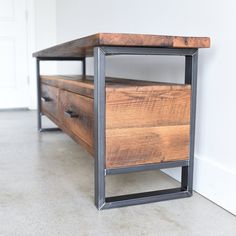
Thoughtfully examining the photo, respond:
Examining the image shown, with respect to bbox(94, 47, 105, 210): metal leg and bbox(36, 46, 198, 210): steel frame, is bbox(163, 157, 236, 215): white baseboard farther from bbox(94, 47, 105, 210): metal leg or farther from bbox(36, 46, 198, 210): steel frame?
bbox(94, 47, 105, 210): metal leg

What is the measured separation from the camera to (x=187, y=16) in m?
1.47

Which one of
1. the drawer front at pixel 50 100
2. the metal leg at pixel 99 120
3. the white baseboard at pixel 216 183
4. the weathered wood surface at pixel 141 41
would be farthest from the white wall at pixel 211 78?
the drawer front at pixel 50 100

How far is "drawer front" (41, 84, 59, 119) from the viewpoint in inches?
78.3

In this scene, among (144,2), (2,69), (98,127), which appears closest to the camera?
(98,127)

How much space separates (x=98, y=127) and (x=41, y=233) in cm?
37

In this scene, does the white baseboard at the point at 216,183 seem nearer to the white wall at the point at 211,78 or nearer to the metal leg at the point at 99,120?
the white wall at the point at 211,78

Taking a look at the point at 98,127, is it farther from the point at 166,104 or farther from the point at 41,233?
the point at 41,233

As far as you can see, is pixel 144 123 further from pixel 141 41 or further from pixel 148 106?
pixel 141 41

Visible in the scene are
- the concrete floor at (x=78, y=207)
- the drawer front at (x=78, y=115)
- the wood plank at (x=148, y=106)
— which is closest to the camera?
the concrete floor at (x=78, y=207)

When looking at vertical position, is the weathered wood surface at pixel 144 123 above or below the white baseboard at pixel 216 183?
above

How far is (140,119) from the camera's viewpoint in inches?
47.5

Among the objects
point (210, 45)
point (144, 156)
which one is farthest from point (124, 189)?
point (210, 45)

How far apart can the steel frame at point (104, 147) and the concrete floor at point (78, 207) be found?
3cm

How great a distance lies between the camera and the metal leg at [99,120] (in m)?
1.14
